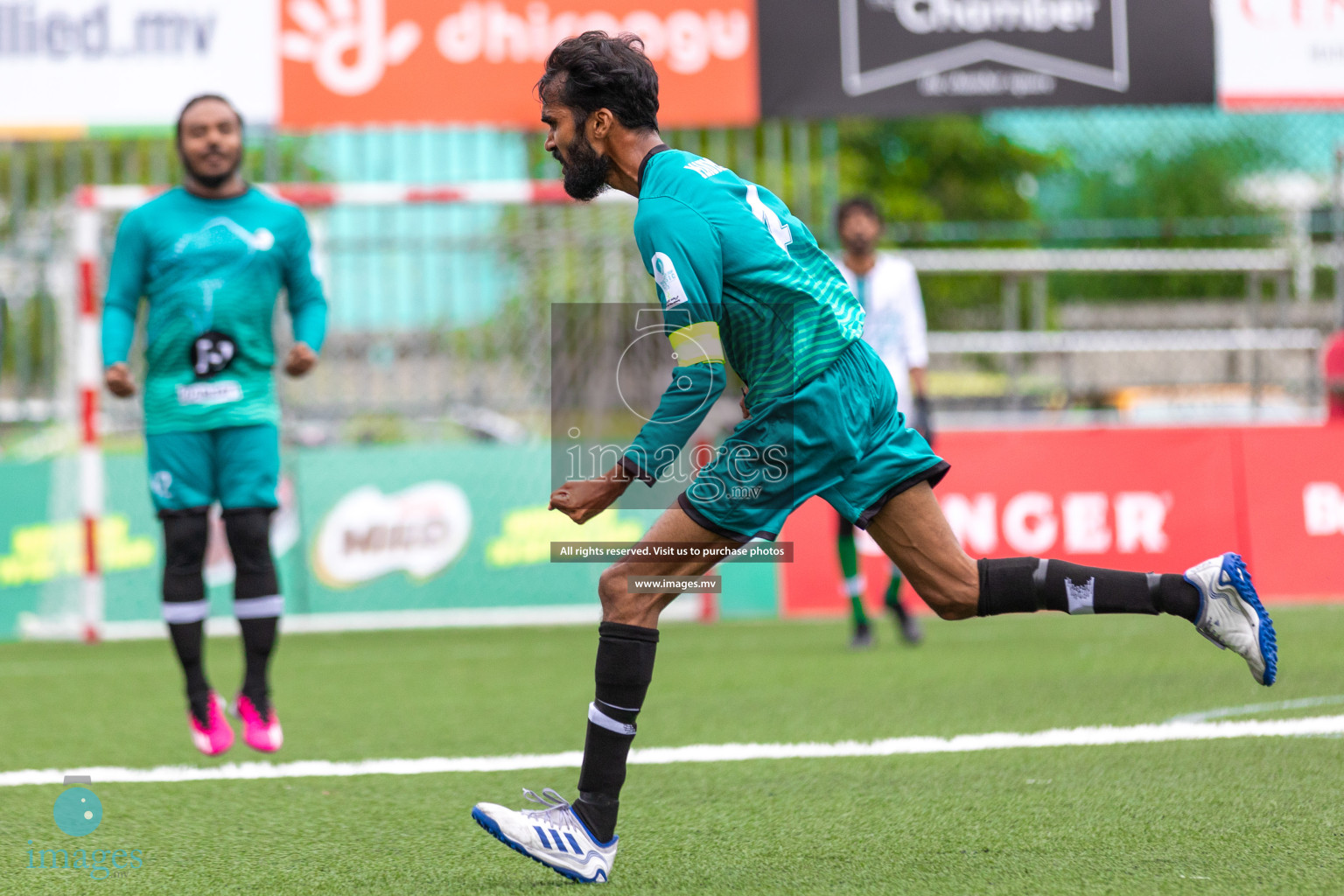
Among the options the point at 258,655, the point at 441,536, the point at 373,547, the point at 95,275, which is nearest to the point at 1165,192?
the point at 441,536

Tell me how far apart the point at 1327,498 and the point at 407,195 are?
19.6 feet

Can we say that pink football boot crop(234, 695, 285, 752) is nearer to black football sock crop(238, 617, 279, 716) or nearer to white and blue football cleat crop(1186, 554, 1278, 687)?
black football sock crop(238, 617, 279, 716)

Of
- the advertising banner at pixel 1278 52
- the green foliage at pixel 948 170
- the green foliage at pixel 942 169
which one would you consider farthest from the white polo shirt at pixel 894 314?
the green foliage at pixel 948 170

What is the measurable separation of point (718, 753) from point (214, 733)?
166 centimetres

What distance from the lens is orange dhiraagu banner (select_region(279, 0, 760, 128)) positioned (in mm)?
9773

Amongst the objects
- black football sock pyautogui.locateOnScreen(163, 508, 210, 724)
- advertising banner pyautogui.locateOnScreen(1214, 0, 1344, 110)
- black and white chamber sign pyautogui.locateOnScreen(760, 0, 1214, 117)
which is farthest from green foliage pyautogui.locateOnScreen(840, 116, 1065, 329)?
black football sock pyautogui.locateOnScreen(163, 508, 210, 724)

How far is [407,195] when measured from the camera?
9.30m

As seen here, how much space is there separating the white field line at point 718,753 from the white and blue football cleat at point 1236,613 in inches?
48.2

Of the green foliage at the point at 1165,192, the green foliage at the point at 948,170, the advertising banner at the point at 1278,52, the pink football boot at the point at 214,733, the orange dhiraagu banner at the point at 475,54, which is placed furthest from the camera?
the green foliage at the point at 948,170

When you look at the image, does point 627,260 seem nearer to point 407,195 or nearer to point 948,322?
point 407,195

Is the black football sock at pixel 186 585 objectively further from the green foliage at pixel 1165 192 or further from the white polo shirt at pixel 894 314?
the green foliage at pixel 1165 192

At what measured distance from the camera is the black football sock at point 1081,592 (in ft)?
11.6

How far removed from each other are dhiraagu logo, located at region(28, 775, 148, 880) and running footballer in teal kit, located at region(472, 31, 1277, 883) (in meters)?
0.89

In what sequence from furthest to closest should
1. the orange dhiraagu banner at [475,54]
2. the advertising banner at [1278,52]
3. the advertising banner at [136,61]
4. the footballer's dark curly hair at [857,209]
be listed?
the advertising banner at [1278,52]
the orange dhiraagu banner at [475,54]
the advertising banner at [136,61]
the footballer's dark curly hair at [857,209]
